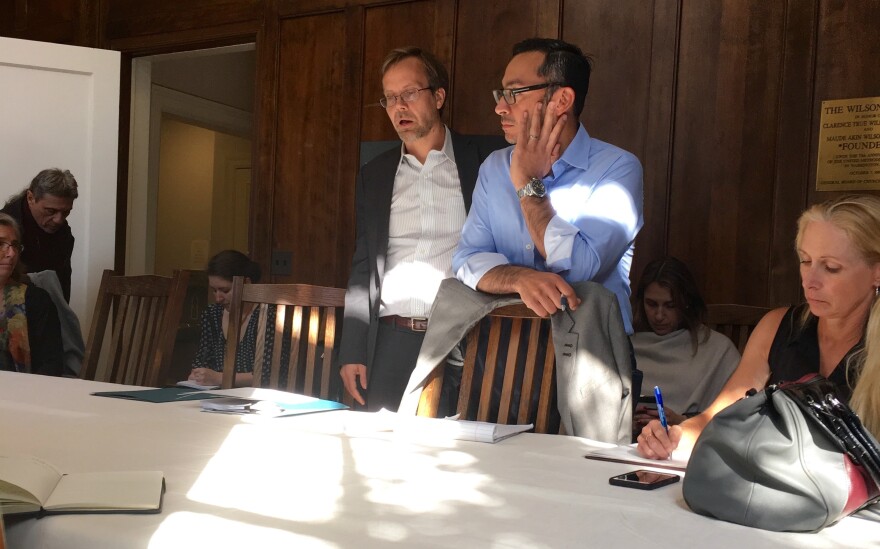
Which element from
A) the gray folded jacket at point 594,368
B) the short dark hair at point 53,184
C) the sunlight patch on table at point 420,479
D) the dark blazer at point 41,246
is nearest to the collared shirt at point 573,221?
the gray folded jacket at point 594,368

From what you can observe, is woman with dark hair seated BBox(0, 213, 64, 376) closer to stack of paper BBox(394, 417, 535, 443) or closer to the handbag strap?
stack of paper BBox(394, 417, 535, 443)

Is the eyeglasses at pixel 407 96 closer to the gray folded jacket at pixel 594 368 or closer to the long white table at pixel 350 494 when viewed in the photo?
the gray folded jacket at pixel 594 368

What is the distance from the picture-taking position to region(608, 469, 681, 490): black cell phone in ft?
4.00

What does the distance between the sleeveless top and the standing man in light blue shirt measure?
0.40 m

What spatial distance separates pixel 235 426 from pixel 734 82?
261 cm

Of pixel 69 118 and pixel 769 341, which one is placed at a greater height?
pixel 69 118

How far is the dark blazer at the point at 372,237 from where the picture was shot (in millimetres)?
2773

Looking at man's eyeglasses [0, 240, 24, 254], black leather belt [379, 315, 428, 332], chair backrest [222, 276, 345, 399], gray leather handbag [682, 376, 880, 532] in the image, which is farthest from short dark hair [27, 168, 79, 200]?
gray leather handbag [682, 376, 880, 532]

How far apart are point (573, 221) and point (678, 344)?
4.57 ft

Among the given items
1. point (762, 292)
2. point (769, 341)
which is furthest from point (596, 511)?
point (762, 292)

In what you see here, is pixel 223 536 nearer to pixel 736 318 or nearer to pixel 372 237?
pixel 372 237

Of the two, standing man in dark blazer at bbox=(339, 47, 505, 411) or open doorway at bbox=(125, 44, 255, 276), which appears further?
open doorway at bbox=(125, 44, 255, 276)

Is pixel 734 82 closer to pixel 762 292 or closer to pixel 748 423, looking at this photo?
pixel 762 292

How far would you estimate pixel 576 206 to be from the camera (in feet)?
7.17
